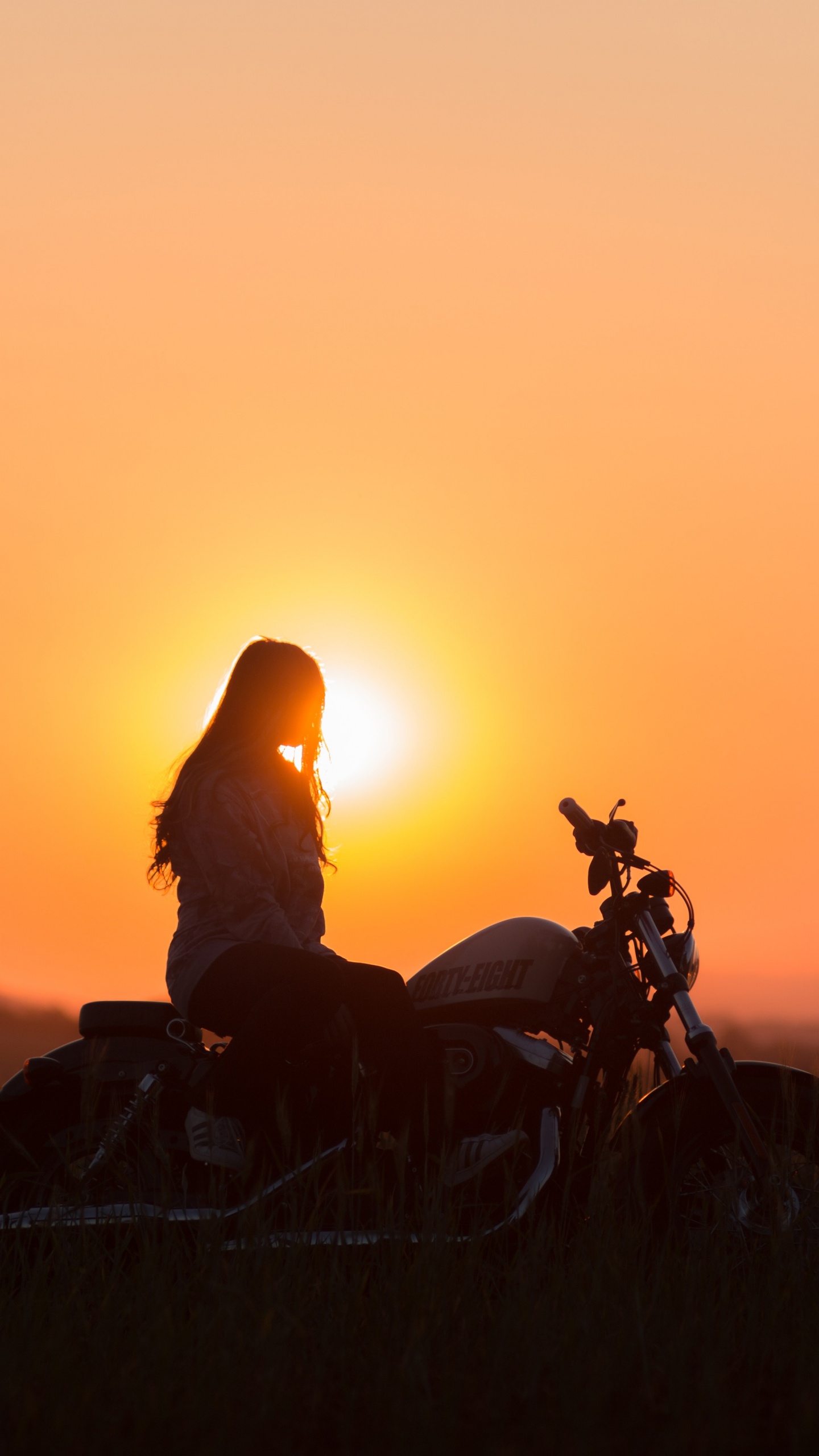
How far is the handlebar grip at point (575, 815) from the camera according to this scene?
189 inches

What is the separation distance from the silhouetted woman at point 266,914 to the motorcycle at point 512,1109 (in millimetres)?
150

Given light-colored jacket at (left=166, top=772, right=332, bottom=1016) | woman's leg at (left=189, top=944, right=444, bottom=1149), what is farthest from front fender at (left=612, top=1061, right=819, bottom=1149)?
light-colored jacket at (left=166, top=772, right=332, bottom=1016)

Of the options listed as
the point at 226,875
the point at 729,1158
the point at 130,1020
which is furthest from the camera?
the point at 130,1020

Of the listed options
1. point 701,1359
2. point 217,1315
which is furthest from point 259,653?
point 701,1359

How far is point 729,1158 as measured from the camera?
13.5 feet

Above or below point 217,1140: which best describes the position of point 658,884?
above

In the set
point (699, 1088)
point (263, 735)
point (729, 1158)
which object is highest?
point (263, 735)

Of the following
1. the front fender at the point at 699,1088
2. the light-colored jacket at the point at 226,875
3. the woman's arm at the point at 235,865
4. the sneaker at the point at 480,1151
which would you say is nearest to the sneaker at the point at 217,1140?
the light-colored jacket at the point at 226,875

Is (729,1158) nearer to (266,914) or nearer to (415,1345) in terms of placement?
(415,1345)

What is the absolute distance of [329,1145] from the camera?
427cm

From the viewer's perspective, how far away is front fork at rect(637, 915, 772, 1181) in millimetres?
4230

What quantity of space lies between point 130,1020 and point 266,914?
0.66 meters

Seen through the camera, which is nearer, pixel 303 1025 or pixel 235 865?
pixel 303 1025

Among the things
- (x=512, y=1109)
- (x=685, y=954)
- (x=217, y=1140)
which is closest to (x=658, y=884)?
(x=685, y=954)
